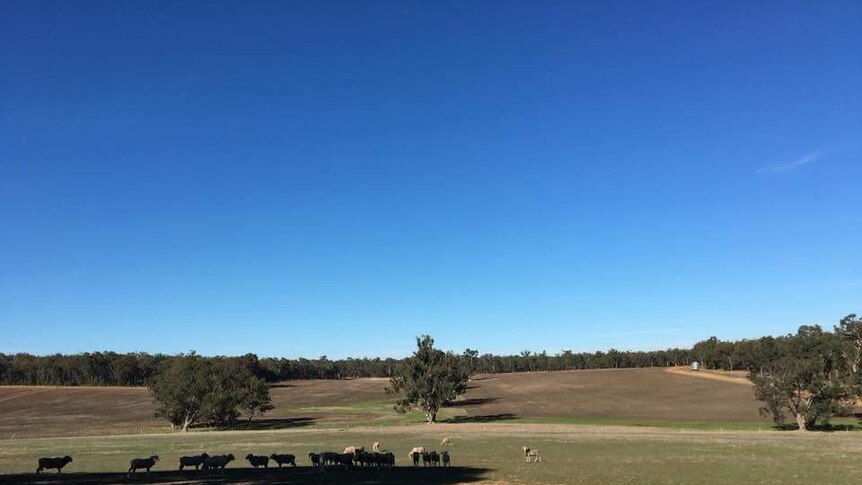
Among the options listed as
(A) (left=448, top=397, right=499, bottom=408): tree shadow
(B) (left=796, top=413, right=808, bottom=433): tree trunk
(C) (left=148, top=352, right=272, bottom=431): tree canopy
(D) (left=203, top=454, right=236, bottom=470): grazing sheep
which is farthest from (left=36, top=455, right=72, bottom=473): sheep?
(A) (left=448, top=397, right=499, bottom=408): tree shadow

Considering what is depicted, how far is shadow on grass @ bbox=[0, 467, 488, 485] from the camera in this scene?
2820 cm

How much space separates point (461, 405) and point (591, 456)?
83.8m

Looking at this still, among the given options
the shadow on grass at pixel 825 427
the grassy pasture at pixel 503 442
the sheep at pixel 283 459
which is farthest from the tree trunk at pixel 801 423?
the sheep at pixel 283 459

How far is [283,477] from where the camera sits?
1187 inches

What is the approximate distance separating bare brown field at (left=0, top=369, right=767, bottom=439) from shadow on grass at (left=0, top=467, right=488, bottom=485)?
177 ft

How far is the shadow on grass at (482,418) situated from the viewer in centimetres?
9089

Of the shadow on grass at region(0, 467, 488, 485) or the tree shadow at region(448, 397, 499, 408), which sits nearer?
the shadow on grass at region(0, 467, 488, 485)

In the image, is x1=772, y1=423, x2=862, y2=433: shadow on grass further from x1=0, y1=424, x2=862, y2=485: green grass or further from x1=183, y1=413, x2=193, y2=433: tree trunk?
x1=183, y1=413, x2=193, y2=433: tree trunk

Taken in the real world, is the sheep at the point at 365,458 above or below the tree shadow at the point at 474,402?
above

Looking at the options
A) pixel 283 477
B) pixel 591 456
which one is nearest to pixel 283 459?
pixel 283 477

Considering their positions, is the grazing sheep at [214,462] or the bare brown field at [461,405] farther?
the bare brown field at [461,405]

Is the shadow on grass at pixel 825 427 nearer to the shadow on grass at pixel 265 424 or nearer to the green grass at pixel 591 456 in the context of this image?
the green grass at pixel 591 456

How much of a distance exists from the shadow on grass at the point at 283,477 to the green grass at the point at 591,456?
2.05 m

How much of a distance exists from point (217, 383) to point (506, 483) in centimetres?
7325
